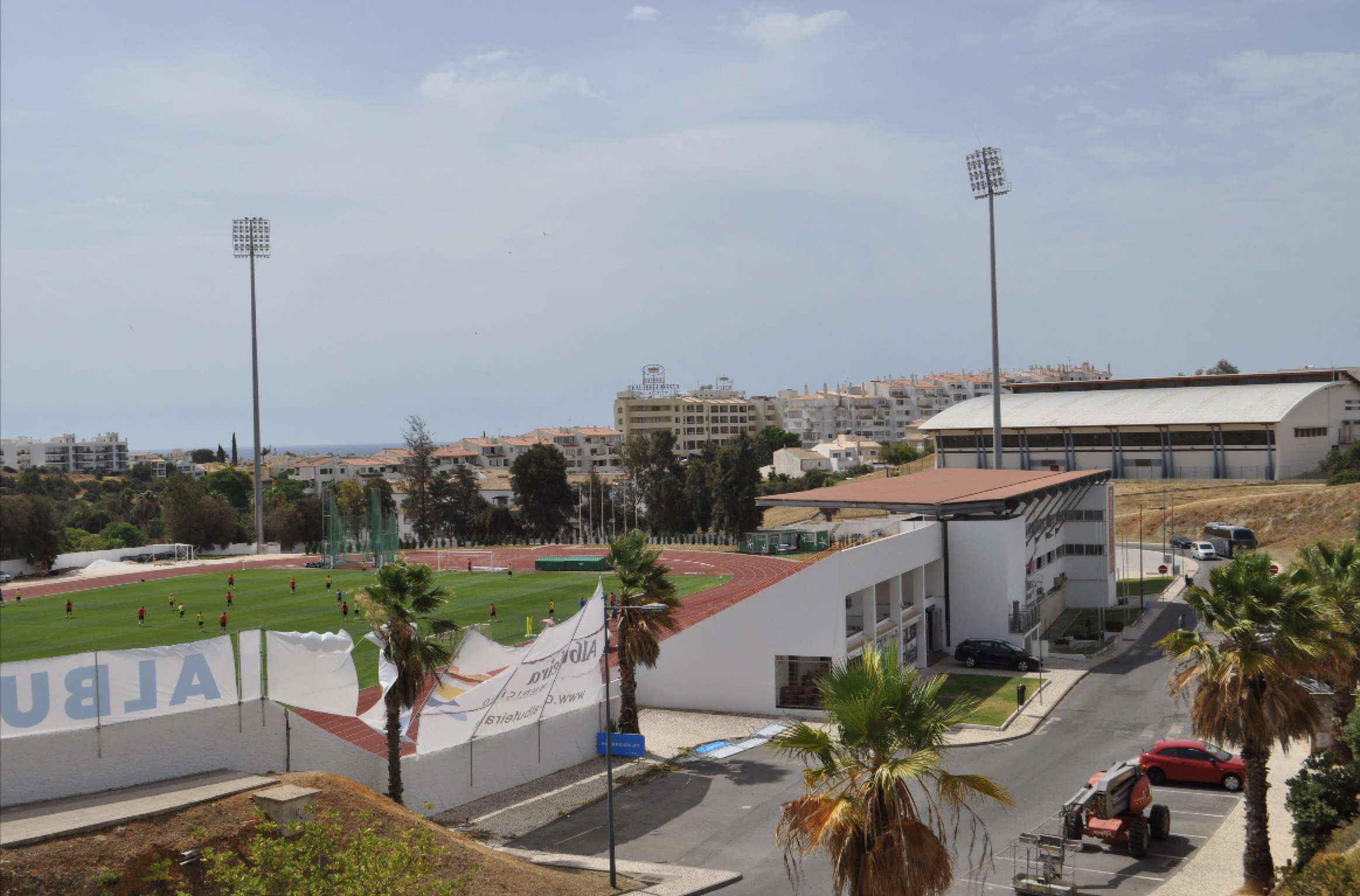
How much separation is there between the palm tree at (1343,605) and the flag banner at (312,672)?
832 inches

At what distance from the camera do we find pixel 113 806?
1800 centimetres

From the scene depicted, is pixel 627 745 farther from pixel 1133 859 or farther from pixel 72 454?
pixel 72 454

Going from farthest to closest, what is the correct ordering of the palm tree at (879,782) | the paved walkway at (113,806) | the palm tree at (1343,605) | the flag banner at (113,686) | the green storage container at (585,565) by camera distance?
the green storage container at (585,565) → the palm tree at (1343,605) → the flag banner at (113,686) → the paved walkway at (113,806) → the palm tree at (879,782)

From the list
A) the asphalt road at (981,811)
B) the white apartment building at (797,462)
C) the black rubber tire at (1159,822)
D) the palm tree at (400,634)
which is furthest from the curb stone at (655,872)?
the white apartment building at (797,462)

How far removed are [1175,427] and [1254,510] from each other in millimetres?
15773

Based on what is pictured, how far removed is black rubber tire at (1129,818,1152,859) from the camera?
79.3 feet

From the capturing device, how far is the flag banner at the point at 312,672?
2445cm

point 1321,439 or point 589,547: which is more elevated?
point 1321,439

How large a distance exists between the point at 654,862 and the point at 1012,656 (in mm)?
24219

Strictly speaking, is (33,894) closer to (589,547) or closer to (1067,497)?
(1067,497)

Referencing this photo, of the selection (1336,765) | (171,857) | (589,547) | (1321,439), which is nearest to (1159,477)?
(1321,439)

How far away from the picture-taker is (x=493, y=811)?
27.9 m

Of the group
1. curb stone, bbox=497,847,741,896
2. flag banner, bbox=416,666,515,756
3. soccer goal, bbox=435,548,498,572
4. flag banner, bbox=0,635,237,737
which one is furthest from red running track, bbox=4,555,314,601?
curb stone, bbox=497,847,741,896

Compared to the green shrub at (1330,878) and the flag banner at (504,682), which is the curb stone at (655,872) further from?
the green shrub at (1330,878)
